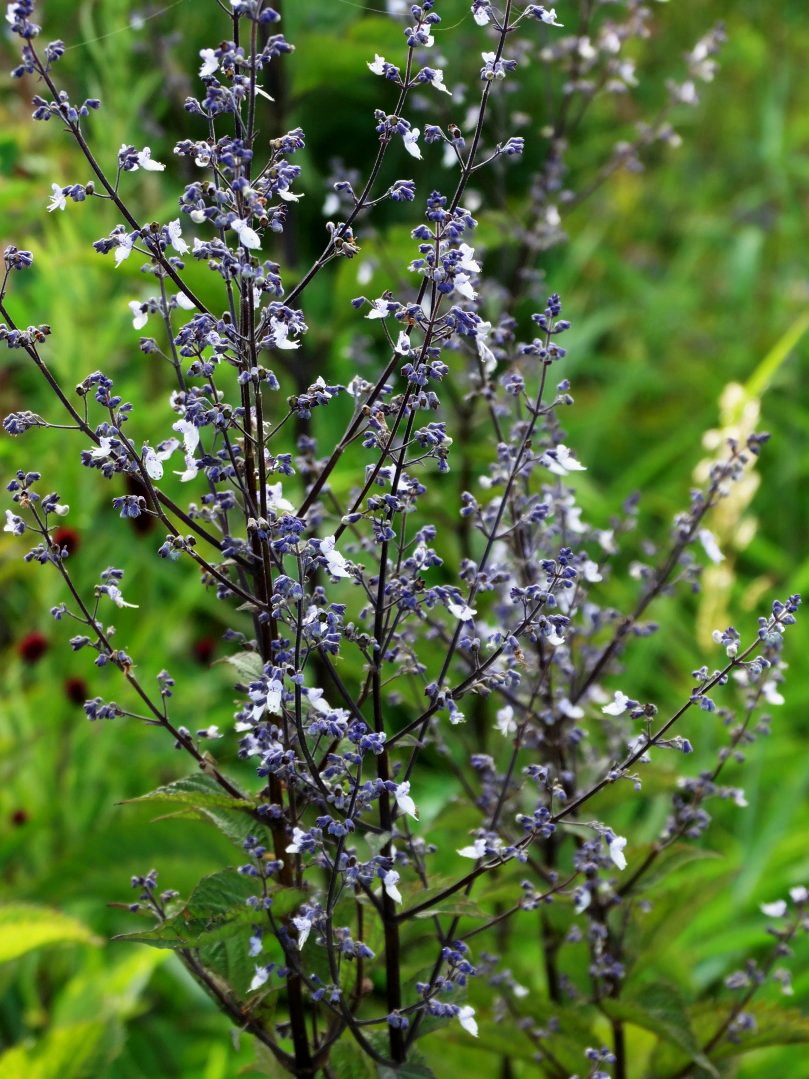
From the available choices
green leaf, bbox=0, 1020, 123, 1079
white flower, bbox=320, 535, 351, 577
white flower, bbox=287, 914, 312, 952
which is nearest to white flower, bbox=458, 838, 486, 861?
white flower, bbox=287, 914, 312, 952

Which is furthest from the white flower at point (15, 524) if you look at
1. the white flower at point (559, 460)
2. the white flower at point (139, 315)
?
the white flower at point (559, 460)

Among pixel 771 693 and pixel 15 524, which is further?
pixel 771 693

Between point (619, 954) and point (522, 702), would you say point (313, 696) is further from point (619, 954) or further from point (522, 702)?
point (619, 954)

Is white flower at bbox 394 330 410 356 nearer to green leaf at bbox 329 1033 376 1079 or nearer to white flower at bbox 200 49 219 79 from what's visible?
white flower at bbox 200 49 219 79

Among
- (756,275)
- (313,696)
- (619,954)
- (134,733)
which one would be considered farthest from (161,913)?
(756,275)

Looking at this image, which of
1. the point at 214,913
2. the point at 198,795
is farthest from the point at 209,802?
the point at 214,913

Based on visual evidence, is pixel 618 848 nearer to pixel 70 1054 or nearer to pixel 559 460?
pixel 559 460
